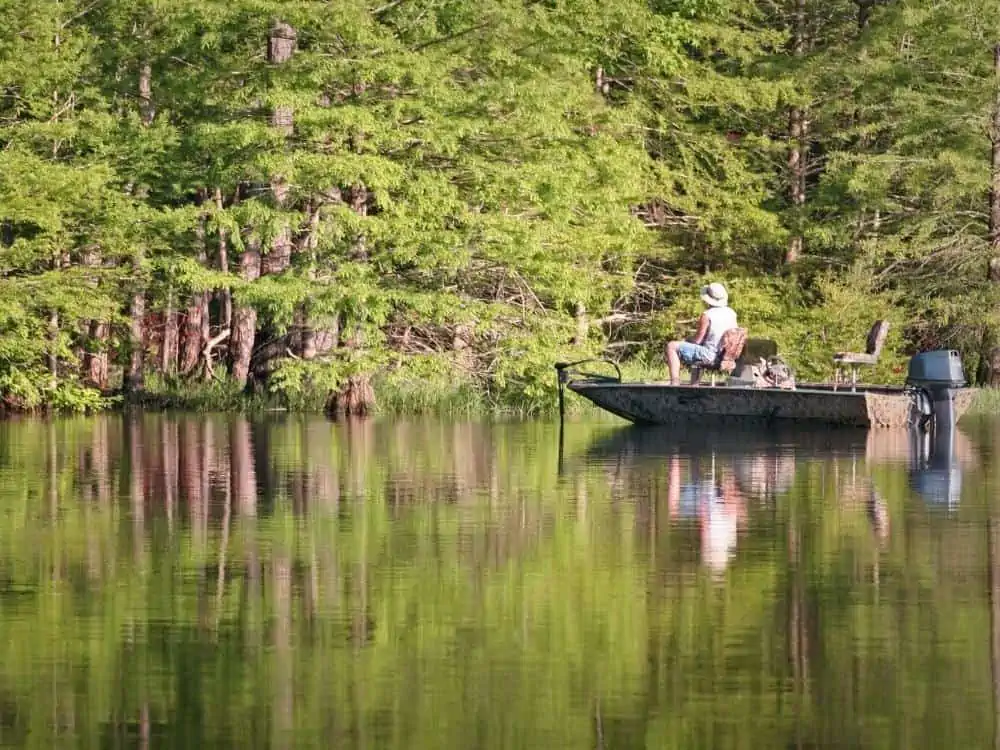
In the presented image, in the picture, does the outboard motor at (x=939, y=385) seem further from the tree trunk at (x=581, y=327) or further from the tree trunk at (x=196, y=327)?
the tree trunk at (x=196, y=327)

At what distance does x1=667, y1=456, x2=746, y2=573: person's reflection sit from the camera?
11882 millimetres

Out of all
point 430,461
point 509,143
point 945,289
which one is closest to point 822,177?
point 945,289

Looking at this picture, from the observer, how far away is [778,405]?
25469mm

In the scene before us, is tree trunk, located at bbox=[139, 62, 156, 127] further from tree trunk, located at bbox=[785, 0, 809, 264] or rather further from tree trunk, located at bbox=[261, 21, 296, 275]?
tree trunk, located at bbox=[785, 0, 809, 264]

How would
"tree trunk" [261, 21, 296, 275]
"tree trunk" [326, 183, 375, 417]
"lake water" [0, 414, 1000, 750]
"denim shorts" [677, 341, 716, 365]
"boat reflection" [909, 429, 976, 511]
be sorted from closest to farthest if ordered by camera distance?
"lake water" [0, 414, 1000, 750] → "boat reflection" [909, 429, 976, 511] → "denim shorts" [677, 341, 716, 365] → "tree trunk" [261, 21, 296, 275] → "tree trunk" [326, 183, 375, 417]

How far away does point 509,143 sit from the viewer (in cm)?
3111

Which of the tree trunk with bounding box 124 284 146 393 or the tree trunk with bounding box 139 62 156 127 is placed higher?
the tree trunk with bounding box 139 62 156 127

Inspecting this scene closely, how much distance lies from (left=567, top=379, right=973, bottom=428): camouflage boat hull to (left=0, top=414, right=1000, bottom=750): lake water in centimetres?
705

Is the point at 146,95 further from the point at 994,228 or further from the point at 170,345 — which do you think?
the point at 994,228

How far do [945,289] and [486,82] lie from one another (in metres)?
10.3

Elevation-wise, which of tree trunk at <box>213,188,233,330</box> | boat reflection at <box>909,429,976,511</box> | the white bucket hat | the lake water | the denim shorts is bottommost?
the lake water

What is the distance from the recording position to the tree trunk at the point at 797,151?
40.0 m

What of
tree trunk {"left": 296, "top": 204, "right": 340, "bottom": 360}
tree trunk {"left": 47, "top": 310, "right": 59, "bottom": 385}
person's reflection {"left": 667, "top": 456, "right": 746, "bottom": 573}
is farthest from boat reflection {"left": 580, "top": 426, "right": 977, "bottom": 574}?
tree trunk {"left": 47, "top": 310, "right": 59, "bottom": 385}

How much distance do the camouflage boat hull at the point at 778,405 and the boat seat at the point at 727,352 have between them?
1.35 feet
